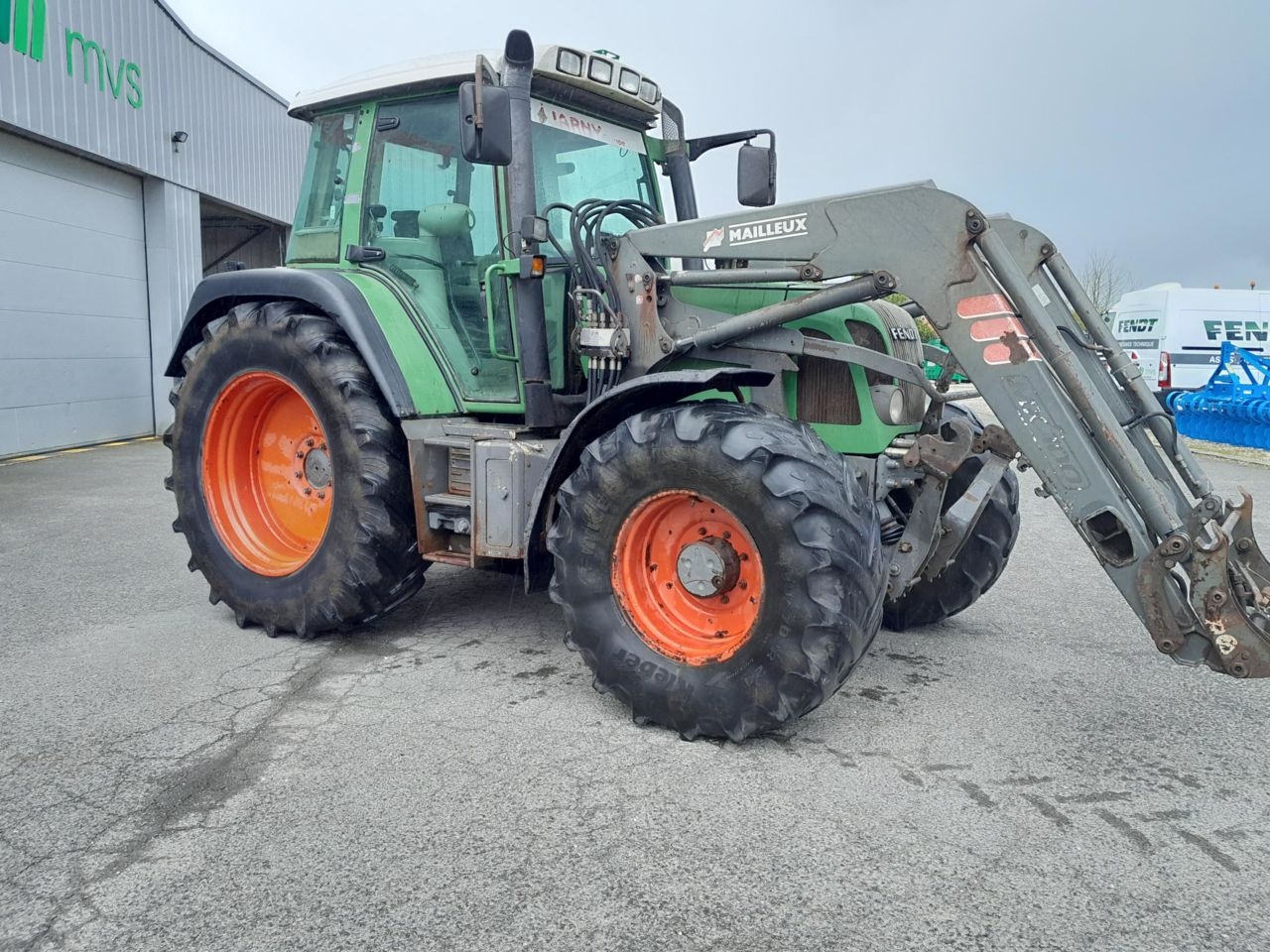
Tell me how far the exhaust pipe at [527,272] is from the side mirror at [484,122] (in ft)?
1.28

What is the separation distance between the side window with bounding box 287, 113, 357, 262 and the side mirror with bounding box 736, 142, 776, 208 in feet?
6.21

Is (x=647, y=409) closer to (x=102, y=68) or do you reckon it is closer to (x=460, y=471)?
(x=460, y=471)

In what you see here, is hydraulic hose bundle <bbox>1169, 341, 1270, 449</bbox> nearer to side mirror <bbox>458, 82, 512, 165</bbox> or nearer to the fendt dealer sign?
side mirror <bbox>458, 82, 512, 165</bbox>

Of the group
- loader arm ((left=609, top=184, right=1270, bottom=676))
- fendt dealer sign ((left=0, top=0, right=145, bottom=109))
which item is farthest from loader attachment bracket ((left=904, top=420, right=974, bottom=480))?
fendt dealer sign ((left=0, top=0, right=145, bottom=109))

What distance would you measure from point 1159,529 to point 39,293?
37.7 ft

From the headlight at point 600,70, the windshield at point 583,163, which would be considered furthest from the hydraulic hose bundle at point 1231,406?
the headlight at point 600,70

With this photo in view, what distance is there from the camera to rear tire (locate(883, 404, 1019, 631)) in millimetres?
4684

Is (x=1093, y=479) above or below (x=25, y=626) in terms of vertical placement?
above

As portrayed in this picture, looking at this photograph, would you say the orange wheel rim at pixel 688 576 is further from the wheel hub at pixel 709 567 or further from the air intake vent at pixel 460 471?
the air intake vent at pixel 460 471

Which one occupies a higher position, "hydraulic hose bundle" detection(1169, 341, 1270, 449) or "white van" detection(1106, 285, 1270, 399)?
"white van" detection(1106, 285, 1270, 399)

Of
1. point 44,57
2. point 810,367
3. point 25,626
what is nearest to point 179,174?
point 44,57

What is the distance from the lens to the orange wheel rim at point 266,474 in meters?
5.08

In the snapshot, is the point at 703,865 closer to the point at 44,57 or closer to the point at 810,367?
the point at 810,367

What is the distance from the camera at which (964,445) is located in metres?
3.86
